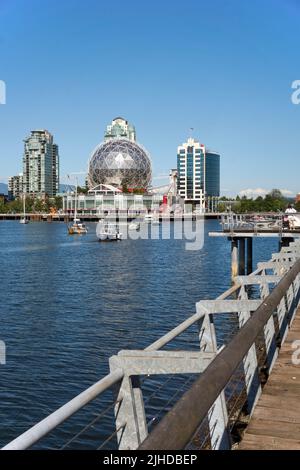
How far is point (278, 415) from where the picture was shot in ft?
17.7

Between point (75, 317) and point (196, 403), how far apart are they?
2318cm

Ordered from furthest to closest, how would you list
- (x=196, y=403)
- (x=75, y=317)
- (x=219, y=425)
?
(x=75, y=317) → (x=219, y=425) → (x=196, y=403)

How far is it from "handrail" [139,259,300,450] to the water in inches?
339

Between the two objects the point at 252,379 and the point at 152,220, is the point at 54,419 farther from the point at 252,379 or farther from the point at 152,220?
the point at 152,220

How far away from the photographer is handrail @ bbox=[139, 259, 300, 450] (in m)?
2.50

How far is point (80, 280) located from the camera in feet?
134

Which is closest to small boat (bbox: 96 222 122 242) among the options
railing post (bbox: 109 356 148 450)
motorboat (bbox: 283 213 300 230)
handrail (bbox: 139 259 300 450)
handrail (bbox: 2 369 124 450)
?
motorboat (bbox: 283 213 300 230)

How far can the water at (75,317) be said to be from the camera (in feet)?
48.0

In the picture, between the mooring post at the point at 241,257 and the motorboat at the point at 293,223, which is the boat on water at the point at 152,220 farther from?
the mooring post at the point at 241,257

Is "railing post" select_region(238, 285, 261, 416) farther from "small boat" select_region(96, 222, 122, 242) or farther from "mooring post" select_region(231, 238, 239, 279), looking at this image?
"small boat" select_region(96, 222, 122, 242)

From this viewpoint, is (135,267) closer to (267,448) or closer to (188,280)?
(188,280)

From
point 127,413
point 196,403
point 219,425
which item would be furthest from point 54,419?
point 219,425
